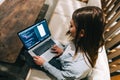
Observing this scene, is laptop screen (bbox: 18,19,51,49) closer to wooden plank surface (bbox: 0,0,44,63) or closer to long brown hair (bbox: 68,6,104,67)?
wooden plank surface (bbox: 0,0,44,63)

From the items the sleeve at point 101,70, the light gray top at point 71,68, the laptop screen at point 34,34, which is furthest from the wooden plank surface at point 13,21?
the sleeve at point 101,70

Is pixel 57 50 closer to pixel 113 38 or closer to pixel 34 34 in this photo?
pixel 34 34

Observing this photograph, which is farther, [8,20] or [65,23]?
[65,23]

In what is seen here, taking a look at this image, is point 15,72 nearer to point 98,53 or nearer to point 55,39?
point 55,39

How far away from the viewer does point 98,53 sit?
1.84 meters

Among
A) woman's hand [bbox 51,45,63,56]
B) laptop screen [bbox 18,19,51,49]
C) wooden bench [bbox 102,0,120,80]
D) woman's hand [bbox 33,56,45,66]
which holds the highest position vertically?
laptop screen [bbox 18,19,51,49]

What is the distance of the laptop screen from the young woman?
1.16 ft

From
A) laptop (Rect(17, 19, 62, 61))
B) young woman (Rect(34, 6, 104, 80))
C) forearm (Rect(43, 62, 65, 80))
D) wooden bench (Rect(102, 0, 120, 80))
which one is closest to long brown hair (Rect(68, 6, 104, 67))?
young woman (Rect(34, 6, 104, 80))

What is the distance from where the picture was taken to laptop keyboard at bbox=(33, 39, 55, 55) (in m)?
2.00

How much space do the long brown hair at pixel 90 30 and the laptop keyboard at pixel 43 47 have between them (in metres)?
0.40

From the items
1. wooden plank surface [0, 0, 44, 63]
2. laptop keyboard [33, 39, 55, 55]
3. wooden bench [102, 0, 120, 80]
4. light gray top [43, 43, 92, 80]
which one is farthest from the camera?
wooden bench [102, 0, 120, 80]

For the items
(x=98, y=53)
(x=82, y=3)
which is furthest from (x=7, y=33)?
(x=82, y=3)

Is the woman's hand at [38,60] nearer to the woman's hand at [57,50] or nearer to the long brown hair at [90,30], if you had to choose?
the woman's hand at [57,50]

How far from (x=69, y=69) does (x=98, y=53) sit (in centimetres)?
31
